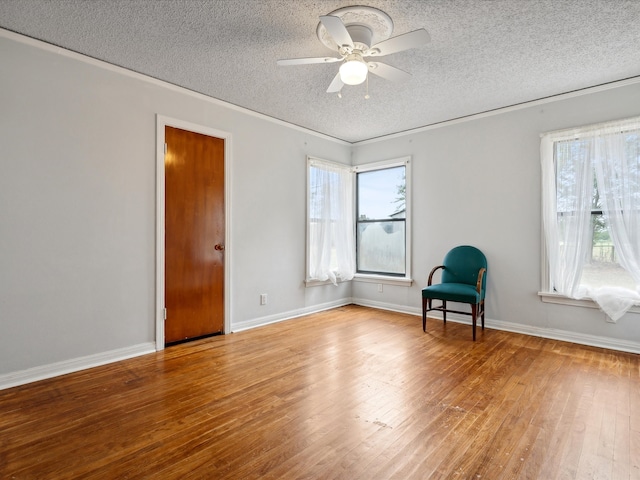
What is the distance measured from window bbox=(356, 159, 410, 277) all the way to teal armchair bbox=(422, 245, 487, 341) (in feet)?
2.50

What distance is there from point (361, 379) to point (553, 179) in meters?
3.00

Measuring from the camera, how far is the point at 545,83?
3439 mm

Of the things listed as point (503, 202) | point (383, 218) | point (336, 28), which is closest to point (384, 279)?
point (383, 218)

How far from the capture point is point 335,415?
2174 mm

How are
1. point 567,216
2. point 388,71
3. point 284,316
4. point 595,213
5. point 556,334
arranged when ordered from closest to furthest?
point 388,71, point 595,213, point 567,216, point 556,334, point 284,316

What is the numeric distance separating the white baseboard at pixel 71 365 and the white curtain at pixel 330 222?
235cm

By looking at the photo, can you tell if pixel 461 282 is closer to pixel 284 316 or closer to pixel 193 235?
pixel 284 316

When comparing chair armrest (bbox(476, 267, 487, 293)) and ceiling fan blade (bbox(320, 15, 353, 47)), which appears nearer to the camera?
ceiling fan blade (bbox(320, 15, 353, 47))

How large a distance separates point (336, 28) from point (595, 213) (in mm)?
3218

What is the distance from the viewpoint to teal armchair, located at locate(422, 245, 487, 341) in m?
3.72

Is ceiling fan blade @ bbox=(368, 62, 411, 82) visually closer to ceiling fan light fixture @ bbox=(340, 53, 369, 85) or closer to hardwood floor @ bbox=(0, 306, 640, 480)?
ceiling fan light fixture @ bbox=(340, 53, 369, 85)

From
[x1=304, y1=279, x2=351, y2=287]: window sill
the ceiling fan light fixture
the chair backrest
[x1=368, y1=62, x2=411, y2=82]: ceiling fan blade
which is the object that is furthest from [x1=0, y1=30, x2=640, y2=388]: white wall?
[x1=368, y1=62, x2=411, y2=82]: ceiling fan blade

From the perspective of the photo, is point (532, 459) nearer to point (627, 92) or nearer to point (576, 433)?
point (576, 433)

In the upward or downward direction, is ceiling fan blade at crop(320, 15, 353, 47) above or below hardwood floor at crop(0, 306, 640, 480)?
above
